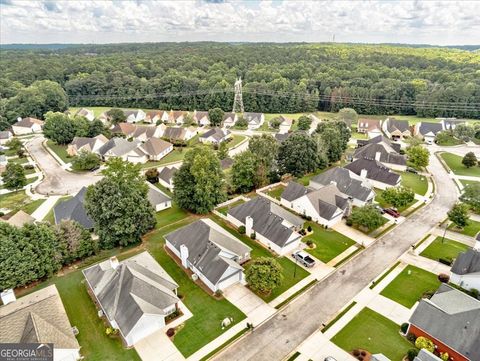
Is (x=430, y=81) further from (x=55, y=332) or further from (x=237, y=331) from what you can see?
(x=55, y=332)

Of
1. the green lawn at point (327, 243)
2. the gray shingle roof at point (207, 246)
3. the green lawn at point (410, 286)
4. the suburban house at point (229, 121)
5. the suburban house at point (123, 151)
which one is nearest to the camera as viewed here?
the green lawn at point (410, 286)

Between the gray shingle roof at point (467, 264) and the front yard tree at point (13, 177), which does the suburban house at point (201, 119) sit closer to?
the front yard tree at point (13, 177)

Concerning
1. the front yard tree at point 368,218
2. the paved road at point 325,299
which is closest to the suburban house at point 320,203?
the front yard tree at point 368,218

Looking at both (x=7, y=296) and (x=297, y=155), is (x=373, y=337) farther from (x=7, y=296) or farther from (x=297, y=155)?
(x=7, y=296)

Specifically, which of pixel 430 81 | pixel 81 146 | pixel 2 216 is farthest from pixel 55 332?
pixel 430 81

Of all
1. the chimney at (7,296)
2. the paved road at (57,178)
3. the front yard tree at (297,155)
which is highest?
the front yard tree at (297,155)

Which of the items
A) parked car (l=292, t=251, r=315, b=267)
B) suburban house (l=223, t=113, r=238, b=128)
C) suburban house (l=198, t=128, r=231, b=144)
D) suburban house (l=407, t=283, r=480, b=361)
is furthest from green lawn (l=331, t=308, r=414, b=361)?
suburban house (l=223, t=113, r=238, b=128)

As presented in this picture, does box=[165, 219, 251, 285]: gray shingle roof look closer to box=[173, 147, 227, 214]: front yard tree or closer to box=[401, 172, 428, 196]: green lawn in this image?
box=[173, 147, 227, 214]: front yard tree
